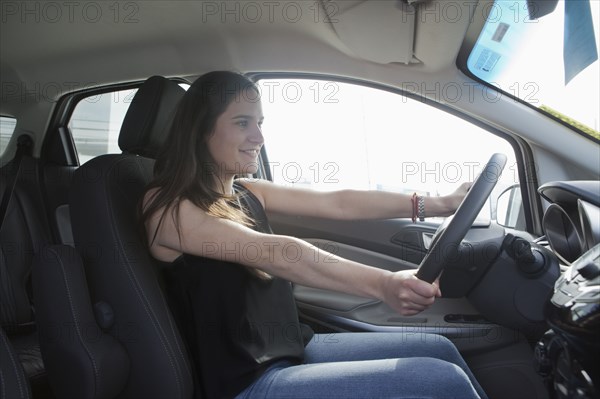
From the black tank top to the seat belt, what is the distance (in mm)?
1301

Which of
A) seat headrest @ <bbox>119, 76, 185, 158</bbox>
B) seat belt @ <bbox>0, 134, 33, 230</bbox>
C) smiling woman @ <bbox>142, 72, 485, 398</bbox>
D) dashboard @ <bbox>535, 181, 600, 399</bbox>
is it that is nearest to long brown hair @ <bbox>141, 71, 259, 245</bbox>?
smiling woman @ <bbox>142, 72, 485, 398</bbox>

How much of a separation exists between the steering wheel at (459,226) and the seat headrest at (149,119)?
3.17 ft

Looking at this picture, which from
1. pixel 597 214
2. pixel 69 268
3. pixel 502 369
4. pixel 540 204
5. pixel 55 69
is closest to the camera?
pixel 597 214

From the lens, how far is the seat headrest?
5.66 ft

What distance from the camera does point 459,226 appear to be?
1.20 m

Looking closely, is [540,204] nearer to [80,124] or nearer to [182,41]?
[182,41]

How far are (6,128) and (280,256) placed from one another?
6.79ft

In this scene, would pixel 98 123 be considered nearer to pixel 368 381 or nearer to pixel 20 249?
pixel 20 249

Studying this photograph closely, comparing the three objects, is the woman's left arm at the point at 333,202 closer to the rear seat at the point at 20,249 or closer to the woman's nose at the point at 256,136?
the woman's nose at the point at 256,136

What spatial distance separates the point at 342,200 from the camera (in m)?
1.91

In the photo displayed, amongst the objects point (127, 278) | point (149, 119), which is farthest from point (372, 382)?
point (149, 119)

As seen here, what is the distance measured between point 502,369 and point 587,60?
3.59 feet

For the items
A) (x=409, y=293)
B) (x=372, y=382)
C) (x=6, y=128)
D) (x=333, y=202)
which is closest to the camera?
(x=409, y=293)

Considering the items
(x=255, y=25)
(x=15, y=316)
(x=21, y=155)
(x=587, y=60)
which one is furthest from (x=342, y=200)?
(x=21, y=155)
